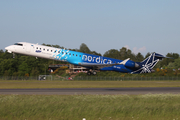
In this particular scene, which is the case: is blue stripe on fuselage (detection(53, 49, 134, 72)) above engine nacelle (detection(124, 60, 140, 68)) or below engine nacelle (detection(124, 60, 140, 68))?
above

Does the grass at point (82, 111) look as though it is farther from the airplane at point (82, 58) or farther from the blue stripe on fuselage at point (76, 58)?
the blue stripe on fuselage at point (76, 58)

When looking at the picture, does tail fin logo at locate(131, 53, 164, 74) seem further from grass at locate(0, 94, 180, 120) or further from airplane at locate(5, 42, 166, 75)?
grass at locate(0, 94, 180, 120)

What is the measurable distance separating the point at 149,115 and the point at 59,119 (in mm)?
5382

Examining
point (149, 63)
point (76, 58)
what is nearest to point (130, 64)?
point (149, 63)

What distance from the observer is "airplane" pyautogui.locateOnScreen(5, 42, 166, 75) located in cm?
3931

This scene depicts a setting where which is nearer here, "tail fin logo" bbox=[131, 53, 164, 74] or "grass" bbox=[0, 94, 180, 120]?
"grass" bbox=[0, 94, 180, 120]

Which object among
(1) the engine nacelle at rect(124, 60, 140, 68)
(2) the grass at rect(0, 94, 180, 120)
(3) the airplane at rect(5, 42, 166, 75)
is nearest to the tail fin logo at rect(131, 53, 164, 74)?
(3) the airplane at rect(5, 42, 166, 75)

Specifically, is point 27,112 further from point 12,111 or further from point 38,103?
point 38,103

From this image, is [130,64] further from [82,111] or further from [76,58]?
[82,111]

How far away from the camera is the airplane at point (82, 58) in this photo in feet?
129

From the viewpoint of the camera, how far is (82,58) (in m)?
43.4

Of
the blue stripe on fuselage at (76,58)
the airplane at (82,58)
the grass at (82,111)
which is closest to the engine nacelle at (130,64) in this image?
the airplane at (82,58)

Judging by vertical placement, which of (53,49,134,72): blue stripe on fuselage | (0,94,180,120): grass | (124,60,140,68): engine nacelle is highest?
(53,49,134,72): blue stripe on fuselage

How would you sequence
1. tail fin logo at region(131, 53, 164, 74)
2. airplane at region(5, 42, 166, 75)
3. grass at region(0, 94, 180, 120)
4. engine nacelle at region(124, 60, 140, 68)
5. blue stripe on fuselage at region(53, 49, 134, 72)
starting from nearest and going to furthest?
grass at region(0, 94, 180, 120) < airplane at region(5, 42, 166, 75) < blue stripe on fuselage at region(53, 49, 134, 72) < engine nacelle at region(124, 60, 140, 68) < tail fin logo at region(131, 53, 164, 74)
